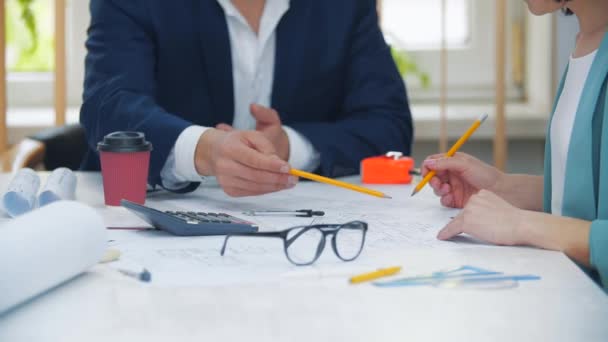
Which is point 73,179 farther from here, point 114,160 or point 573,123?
point 573,123

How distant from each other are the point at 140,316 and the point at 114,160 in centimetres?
61

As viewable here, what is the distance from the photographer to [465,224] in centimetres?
103

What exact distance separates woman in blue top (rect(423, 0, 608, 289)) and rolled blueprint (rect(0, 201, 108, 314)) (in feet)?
1.37

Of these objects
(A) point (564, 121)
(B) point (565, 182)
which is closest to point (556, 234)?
(B) point (565, 182)

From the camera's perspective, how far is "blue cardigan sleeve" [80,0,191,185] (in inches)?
59.2

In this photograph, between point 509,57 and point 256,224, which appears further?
point 509,57

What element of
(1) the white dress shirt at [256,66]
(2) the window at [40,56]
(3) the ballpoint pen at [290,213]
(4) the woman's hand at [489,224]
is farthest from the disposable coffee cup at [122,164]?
(2) the window at [40,56]

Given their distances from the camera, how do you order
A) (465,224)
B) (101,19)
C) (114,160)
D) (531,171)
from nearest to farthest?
(465,224), (114,160), (101,19), (531,171)

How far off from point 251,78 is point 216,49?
0.10 metres

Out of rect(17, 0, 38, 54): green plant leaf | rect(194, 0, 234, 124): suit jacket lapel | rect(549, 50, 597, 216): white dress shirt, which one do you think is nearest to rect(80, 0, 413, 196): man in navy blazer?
rect(194, 0, 234, 124): suit jacket lapel

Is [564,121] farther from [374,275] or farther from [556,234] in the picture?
[374,275]

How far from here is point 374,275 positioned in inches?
33.6

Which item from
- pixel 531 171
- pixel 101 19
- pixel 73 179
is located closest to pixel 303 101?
pixel 101 19

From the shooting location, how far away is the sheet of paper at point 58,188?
1233 mm
